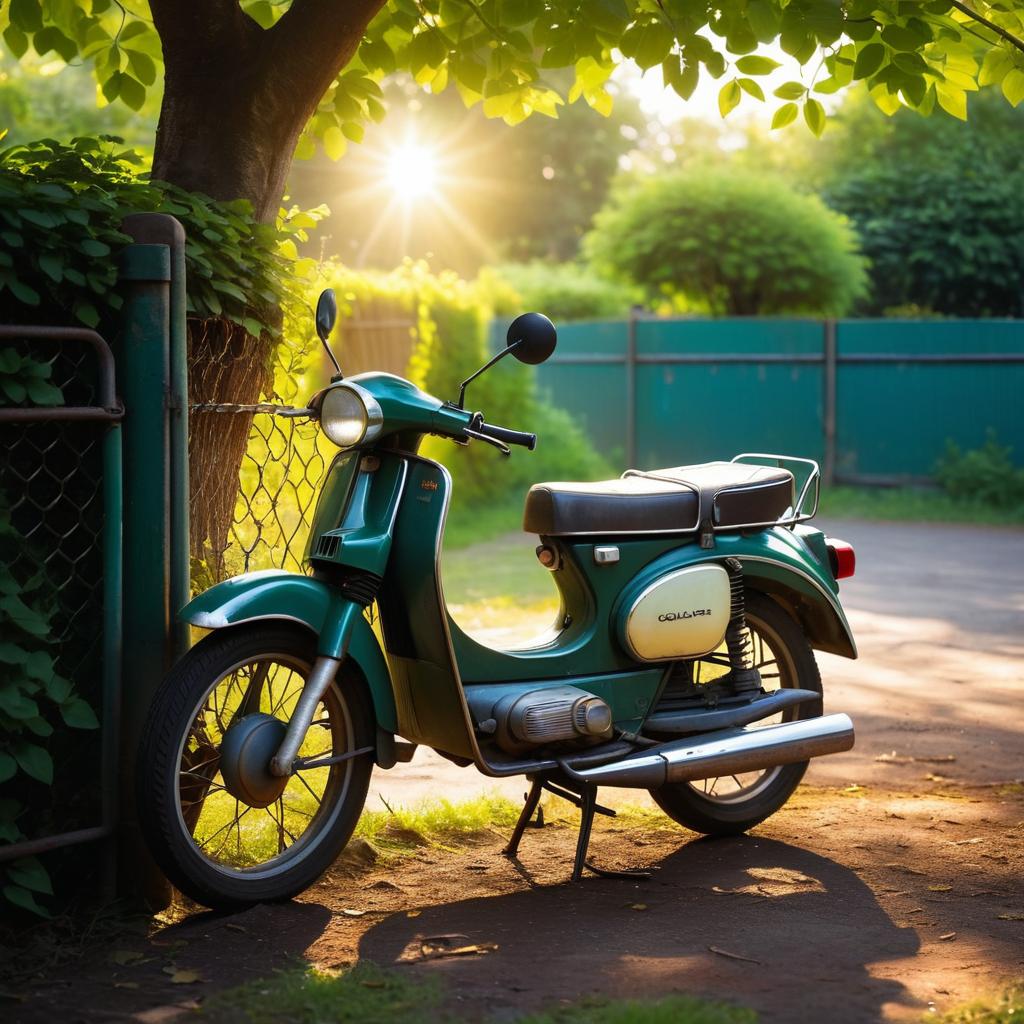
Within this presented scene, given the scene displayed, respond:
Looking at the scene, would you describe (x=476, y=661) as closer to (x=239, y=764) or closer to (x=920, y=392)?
(x=239, y=764)

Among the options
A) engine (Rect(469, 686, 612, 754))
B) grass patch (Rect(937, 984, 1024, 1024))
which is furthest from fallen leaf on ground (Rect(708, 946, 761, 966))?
engine (Rect(469, 686, 612, 754))

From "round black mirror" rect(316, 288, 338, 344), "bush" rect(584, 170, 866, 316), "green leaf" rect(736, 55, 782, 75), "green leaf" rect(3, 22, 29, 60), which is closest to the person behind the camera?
"round black mirror" rect(316, 288, 338, 344)

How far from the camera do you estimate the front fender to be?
3.64 meters

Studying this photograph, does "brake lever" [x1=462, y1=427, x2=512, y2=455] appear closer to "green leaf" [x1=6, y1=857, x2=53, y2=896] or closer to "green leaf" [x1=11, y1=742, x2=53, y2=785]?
"green leaf" [x1=11, y1=742, x2=53, y2=785]

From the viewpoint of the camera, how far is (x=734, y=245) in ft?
61.0

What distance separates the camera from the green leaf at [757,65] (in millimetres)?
5145

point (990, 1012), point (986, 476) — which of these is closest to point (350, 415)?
point (990, 1012)

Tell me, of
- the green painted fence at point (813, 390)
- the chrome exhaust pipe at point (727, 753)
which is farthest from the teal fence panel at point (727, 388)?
the chrome exhaust pipe at point (727, 753)

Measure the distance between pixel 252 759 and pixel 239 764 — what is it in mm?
37

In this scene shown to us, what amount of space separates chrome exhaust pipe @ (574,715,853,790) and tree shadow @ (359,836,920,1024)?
299mm

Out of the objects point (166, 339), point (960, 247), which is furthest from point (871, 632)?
point (960, 247)

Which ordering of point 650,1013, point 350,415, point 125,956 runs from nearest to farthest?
point 650,1013 < point 125,956 < point 350,415

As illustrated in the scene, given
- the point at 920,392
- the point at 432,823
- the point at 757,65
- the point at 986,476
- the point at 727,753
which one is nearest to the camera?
the point at 727,753

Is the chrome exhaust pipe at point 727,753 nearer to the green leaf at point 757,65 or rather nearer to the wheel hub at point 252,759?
the wheel hub at point 252,759
